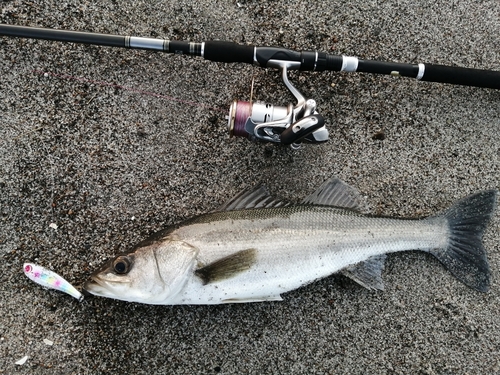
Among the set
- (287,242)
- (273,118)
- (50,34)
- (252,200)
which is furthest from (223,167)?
(50,34)

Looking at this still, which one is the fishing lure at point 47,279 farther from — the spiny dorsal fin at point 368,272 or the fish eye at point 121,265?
the spiny dorsal fin at point 368,272

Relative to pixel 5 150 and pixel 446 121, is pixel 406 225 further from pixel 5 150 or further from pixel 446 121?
pixel 5 150

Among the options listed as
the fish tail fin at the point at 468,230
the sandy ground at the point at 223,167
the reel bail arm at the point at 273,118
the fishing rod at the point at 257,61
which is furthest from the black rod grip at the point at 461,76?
the reel bail arm at the point at 273,118

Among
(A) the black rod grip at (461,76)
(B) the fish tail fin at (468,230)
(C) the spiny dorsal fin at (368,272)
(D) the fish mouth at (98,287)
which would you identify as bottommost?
(D) the fish mouth at (98,287)

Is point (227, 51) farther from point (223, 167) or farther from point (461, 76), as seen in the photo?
point (461, 76)

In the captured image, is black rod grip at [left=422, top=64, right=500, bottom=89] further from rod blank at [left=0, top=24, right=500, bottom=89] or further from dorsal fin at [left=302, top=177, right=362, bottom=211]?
dorsal fin at [left=302, top=177, right=362, bottom=211]

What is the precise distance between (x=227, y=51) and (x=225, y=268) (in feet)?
3.69

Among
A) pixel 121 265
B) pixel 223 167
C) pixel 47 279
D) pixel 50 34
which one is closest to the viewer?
pixel 121 265

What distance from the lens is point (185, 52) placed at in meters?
2.15

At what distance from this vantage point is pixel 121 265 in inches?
77.8

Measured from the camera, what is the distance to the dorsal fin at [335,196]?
2.27m

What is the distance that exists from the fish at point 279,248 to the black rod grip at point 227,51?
71cm

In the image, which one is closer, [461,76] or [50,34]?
[50,34]

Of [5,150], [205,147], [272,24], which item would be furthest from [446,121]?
[5,150]
